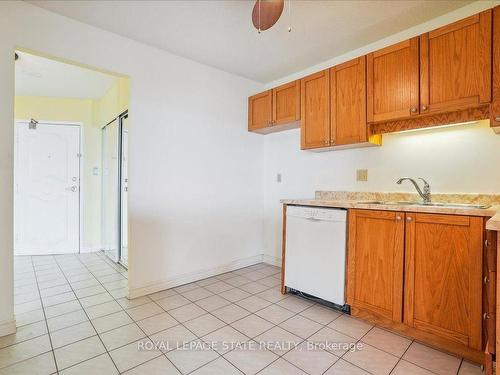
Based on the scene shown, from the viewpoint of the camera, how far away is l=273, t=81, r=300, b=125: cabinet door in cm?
284

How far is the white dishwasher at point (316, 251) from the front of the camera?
2109 mm

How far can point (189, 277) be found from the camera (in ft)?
9.33

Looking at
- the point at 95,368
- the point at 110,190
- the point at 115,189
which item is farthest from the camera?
the point at 110,190

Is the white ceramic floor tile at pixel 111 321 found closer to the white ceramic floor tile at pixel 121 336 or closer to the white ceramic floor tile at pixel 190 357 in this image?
the white ceramic floor tile at pixel 121 336

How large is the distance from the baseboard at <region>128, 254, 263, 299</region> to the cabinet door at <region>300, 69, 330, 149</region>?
1.70 meters

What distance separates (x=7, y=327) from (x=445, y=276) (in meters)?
2.99

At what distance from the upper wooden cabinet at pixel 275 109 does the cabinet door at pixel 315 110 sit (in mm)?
106

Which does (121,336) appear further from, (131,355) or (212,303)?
(212,303)

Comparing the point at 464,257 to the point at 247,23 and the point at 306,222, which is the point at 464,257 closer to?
the point at 306,222

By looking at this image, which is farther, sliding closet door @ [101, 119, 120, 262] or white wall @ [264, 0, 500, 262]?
sliding closet door @ [101, 119, 120, 262]

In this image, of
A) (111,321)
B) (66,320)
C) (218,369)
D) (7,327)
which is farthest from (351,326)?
(7,327)

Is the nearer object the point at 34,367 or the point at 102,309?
the point at 34,367

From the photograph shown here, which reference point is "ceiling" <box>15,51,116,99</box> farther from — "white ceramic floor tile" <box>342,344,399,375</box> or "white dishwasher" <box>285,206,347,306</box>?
"white ceramic floor tile" <box>342,344,399,375</box>

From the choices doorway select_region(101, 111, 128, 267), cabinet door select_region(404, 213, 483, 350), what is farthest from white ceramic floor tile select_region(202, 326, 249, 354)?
doorway select_region(101, 111, 128, 267)
